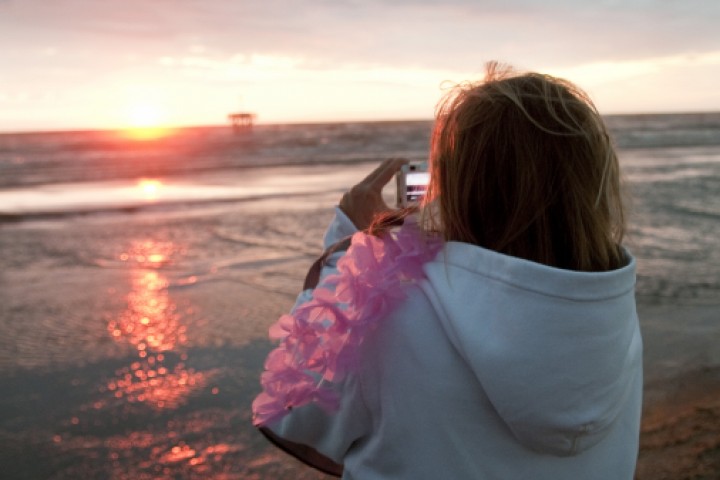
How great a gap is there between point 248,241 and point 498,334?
7.37 meters

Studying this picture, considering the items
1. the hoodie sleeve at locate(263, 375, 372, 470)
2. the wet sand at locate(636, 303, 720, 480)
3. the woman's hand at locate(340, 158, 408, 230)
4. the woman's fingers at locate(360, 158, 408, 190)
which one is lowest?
the wet sand at locate(636, 303, 720, 480)

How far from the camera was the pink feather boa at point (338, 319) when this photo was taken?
4.01 ft

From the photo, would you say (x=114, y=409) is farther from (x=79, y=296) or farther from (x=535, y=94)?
(x=535, y=94)

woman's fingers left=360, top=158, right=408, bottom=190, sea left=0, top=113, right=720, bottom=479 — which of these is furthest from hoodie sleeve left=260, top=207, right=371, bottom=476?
sea left=0, top=113, right=720, bottom=479

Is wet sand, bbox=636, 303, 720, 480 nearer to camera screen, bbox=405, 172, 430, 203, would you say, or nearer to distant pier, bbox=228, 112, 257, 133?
camera screen, bbox=405, 172, 430, 203

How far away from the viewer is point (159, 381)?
434 centimetres

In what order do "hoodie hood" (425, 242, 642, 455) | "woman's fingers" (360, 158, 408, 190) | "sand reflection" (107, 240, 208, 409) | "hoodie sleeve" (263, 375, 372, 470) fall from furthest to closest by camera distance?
"sand reflection" (107, 240, 208, 409) → "woman's fingers" (360, 158, 408, 190) → "hoodie sleeve" (263, 375, 372, 470) → "hoodie hood" (425, 242, 642, 455)

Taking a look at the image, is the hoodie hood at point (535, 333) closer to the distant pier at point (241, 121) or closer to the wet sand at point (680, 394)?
the wet sand at point (680, 394)

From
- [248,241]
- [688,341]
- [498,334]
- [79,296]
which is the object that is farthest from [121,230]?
[498,334]

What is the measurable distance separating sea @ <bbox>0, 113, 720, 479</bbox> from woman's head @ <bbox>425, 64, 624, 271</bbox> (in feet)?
0.46

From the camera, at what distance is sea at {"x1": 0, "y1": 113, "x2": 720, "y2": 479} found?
11.8ft

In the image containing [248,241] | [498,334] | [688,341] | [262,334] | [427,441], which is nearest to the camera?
[498,334]

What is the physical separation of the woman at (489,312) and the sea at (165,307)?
20 cm

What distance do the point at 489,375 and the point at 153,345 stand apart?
4.15 m
